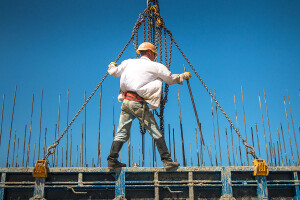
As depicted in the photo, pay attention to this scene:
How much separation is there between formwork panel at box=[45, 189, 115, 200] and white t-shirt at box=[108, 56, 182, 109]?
58.3 inches

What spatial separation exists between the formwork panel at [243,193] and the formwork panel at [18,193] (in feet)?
9.90

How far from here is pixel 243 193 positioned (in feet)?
14.5

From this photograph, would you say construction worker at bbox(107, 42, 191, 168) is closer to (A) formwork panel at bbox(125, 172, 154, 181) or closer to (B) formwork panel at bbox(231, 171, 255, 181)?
(A) formwork panel at bbox(125, 172, 154, 181)

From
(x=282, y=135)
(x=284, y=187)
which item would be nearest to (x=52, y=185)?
(x=284, y=187)

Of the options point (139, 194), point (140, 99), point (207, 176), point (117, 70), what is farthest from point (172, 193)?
point (117, 70)

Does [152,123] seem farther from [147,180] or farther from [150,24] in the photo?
[150,24]

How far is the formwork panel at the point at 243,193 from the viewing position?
442cm

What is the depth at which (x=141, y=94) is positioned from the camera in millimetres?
4637

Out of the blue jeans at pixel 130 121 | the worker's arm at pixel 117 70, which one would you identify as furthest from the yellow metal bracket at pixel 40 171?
the worker's arm at pixel 117 70

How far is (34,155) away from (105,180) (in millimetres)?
8413

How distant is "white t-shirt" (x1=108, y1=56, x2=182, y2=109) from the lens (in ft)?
15.2

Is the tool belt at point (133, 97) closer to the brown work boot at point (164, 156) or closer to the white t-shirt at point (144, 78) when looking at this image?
the white t-shirt at point (144, 78)

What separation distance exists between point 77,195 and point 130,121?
135 centimetres

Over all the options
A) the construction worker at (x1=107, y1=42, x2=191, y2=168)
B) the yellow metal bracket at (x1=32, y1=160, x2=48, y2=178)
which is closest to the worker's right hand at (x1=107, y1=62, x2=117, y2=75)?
the construction worker at (x1=107, y1=42, x2=191, y2=168)
